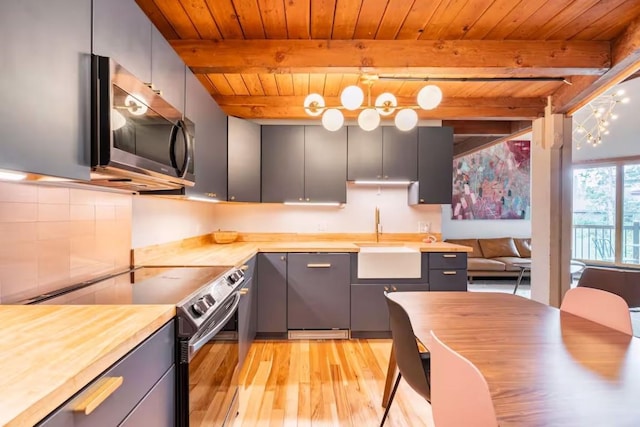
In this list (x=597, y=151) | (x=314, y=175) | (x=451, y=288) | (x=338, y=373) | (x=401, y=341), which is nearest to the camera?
(x=401, y=341)

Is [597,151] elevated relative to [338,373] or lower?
elevated

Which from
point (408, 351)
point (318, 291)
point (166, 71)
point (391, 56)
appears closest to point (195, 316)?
point (408, 351)

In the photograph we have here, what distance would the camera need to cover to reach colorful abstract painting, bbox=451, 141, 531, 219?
236 inches

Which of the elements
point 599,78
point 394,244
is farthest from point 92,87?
point 599,78

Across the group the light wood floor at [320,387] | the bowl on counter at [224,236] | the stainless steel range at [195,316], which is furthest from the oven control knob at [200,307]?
the bowl on counter at [224,236]

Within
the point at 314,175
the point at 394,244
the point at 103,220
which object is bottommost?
the point at 394,244

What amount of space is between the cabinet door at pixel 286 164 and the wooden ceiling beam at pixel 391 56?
1024mm

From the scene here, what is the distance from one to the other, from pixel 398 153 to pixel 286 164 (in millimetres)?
1188

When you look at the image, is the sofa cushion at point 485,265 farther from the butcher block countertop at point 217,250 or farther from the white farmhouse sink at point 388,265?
the white farmhouse sink at point 388,265

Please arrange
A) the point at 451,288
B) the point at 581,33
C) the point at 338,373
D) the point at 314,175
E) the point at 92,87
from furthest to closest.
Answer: the point at 314,175 < the point at 451,288 < the point at 338,373 < the point at 581,33 < the point at 92,87

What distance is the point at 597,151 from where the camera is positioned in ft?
18.5

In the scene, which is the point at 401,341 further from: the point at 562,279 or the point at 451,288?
the point at 562,279

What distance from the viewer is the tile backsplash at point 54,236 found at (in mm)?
1214

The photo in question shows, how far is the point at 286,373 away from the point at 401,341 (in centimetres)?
136
